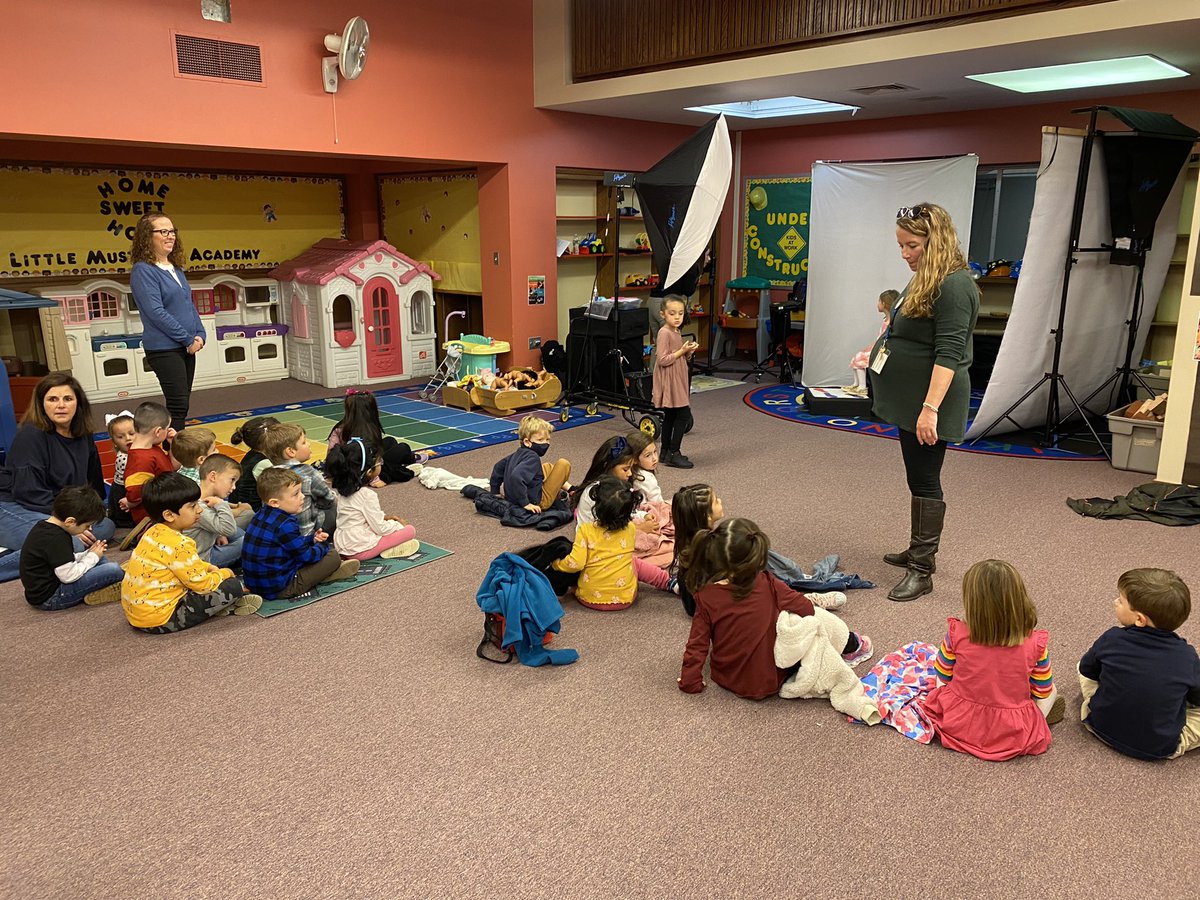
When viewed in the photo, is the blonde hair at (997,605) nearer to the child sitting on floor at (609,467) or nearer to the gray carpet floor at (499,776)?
the gray carpet floor at (499,776)

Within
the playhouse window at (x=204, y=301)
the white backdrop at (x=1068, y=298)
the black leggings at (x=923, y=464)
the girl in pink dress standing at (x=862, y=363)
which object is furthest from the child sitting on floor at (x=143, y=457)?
the white backdrop at (x=1068, y=298)

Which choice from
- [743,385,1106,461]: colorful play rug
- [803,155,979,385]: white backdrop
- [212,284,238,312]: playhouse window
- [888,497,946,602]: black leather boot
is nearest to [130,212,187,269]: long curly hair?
[212,284,238,312]: playhouse window

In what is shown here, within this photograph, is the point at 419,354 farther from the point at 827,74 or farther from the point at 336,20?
the point at 827,74

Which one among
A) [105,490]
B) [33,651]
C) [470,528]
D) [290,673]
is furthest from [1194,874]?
[105,490]

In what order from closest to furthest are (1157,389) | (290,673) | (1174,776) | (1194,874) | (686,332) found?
(1194,874) → (1174,776) → (290,673) → (1157,389) → (686,332)

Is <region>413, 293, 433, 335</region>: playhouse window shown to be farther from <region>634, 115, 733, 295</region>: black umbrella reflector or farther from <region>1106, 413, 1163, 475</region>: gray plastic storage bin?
<region>1106, 413, 1163, 475</region>: gray plastic storage bin

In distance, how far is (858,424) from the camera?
25.8ft

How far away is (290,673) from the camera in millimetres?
3523

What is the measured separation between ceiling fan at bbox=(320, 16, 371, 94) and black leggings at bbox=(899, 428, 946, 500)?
543 centimetres

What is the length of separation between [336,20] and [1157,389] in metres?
7.19

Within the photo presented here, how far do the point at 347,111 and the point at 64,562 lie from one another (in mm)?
4872

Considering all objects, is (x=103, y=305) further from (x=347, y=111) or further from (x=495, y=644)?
(x=495, y=644)

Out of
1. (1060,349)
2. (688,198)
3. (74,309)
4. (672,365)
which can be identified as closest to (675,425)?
(672,365)

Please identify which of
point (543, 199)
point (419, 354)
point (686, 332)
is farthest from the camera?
point (686, 332)
